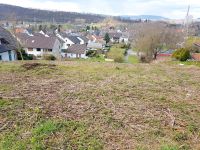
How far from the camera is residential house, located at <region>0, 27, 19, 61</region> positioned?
17156 mm

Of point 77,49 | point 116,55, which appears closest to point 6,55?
point 116,55

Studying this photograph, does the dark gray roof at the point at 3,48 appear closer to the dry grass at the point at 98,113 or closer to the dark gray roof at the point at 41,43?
the dry grass at the point at 98,113

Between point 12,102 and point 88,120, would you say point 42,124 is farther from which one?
point 12,102

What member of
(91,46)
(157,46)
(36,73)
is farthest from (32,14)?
(36,73)

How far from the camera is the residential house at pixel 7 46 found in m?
17.2

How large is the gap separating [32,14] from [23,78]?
115618 mm

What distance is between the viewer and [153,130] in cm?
366

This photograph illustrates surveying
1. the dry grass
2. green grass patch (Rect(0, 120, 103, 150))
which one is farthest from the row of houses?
green grass patch (Rect(0, 120, 103, 150))

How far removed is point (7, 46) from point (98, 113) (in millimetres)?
15876

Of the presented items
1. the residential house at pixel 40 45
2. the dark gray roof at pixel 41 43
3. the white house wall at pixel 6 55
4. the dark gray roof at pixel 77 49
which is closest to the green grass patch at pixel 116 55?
the dark gray roof at pixel 77 49

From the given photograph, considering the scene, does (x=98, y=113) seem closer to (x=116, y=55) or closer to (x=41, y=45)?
(x=116, y=55)

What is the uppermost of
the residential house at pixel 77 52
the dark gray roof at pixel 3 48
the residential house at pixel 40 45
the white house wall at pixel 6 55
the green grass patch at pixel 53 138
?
the green grass patch at pixel 53 138

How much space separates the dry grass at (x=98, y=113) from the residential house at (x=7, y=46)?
11.6 m

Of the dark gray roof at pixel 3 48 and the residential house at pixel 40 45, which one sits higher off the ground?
the dark gray roof at pixel 3 48
